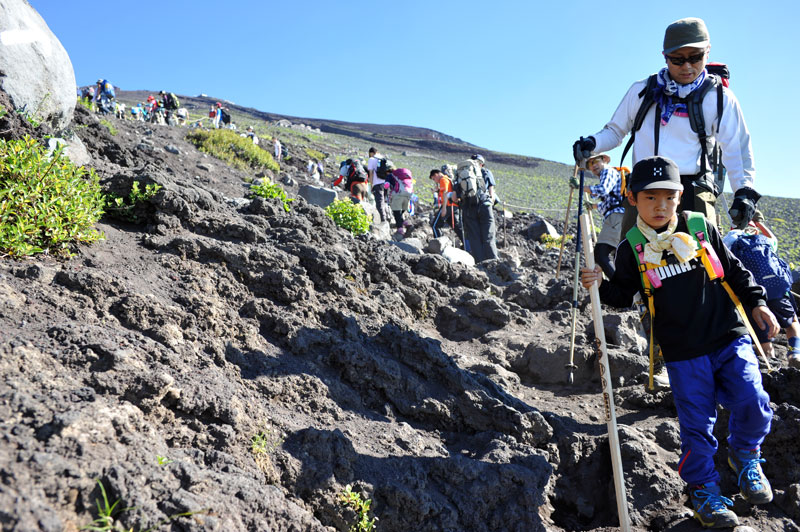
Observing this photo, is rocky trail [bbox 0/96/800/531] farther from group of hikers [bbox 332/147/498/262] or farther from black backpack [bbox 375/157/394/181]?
black backpack [bbox 375/157/394/181]

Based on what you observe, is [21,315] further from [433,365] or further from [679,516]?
[679,516]

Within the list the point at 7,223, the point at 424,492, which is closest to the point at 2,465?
the point at 424,492

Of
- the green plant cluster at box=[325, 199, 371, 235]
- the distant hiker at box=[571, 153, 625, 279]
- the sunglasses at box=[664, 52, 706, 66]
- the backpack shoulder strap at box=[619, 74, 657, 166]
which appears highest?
the sunglasses at box=[664, 52, 706, 66]

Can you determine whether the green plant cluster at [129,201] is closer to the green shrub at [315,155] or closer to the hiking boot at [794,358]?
the hiking boot at [794,358]

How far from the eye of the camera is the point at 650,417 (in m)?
4.11

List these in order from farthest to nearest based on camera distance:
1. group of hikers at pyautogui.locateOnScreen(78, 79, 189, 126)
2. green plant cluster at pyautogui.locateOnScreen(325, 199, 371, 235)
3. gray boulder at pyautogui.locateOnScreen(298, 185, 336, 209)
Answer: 1. group of hikers at pyautogui.locateOnScreen(78, 79, 189, 126)
2. gray boulder at pyautogui.locateOnScreen(298, 185, 336, 209)
3. green plant cluster at pyautogui.locateOnScreen(325, 199, 371, 235)

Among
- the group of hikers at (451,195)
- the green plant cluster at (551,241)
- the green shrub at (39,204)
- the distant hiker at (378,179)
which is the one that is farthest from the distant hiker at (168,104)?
the green shrub at (39,204)

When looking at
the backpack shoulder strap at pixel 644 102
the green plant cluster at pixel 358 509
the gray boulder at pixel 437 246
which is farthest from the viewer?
→ the gray boulder at pixel 437 246

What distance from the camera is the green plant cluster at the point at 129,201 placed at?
4.37 metres

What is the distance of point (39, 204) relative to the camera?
11.1ft

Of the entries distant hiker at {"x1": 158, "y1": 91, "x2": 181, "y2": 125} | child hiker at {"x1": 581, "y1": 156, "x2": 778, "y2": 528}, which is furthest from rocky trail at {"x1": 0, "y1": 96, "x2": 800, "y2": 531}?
distant hiker at {"x1": 158, "y1": 91, "x2": 181, "y2": 125}

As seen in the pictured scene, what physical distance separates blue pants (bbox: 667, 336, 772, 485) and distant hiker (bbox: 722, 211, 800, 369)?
0.83 metres

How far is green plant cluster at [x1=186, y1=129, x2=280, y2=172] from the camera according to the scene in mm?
17188

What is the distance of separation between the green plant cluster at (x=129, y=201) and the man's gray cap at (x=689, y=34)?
3.86 metres
